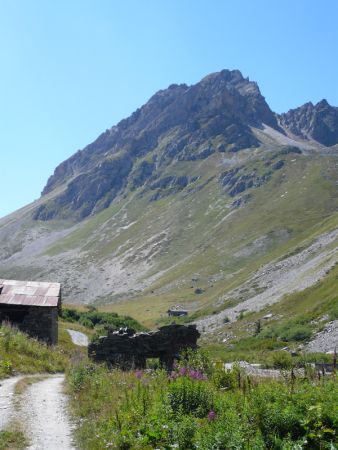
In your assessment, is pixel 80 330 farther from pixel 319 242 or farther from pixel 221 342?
pixel 319 242

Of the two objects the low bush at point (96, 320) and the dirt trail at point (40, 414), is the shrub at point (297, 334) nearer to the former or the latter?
the low bush at point (96, 320)

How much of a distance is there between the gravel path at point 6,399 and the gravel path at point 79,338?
25.5 m

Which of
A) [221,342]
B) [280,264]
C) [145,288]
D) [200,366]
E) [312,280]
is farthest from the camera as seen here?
[145,288]

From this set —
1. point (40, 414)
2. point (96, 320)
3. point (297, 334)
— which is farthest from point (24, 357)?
point (96, 320)

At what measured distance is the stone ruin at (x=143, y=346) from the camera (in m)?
25.3

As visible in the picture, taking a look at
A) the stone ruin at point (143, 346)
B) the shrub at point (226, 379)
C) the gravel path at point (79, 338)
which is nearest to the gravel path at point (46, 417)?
the shrub at point (226, 379)

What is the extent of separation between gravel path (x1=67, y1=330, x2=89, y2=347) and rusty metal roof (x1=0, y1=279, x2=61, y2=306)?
32.5 ft

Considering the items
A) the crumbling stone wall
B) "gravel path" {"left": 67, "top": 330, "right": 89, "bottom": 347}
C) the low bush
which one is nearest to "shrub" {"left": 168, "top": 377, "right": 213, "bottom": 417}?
the crumbling stone wall

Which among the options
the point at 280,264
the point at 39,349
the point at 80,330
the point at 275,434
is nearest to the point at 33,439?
the point at 275,434

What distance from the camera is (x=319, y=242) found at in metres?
101

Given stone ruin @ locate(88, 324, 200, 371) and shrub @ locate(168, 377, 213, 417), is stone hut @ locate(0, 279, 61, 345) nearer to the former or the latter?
stone ruin @ locate(88, 324, 200, 371)

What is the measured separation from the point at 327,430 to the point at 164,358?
17.6 m

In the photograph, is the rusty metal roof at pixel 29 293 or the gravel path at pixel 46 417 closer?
the gravel path at pixel 46 417

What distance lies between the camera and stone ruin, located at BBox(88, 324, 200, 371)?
2534 centimetres
